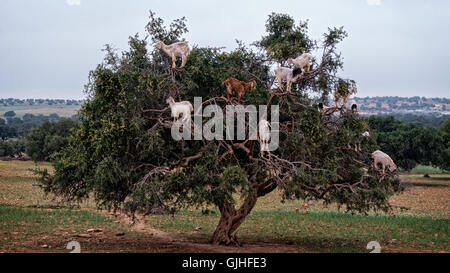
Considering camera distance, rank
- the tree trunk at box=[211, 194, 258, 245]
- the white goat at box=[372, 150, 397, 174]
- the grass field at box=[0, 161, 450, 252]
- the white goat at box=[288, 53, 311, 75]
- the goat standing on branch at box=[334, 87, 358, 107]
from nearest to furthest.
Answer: the white goat at box=[288, 53, 311, 75] → the goat standing on branch at box=[334, 87, 358, 107] → the white goat at box=[372, 150, 397, 174] → the tree trunk at box=[211, 194, 258, 245] → the grass field at box=[0, 161, 450, 252]

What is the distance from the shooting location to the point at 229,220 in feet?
52.5

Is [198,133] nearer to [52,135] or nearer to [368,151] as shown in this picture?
[368,151]

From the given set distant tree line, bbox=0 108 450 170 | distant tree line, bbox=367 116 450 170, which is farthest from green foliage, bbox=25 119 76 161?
distant tree line, bbox=367 116 450 170

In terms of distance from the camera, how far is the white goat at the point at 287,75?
1327cm

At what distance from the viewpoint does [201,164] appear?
14258 millimetres

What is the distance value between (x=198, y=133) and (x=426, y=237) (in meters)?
11.0

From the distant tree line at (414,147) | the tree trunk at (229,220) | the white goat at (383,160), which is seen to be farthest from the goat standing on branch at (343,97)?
the distant tree line at (414,147)

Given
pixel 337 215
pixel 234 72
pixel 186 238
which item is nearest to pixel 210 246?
pixel 186 238

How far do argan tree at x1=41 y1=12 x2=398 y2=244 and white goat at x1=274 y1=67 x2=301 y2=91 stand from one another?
0.35 meters

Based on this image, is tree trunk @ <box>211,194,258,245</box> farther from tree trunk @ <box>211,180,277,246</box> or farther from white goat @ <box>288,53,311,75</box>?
white goat @ <box>288,53,311,75</box>

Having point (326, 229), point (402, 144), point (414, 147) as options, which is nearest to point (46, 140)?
point (402, 144)

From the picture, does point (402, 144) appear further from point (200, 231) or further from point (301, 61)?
point (301, 61)

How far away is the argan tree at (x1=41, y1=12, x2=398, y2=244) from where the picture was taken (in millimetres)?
13719

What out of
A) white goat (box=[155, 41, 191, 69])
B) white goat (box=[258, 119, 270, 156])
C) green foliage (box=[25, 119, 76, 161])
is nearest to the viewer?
white goat (box=[258, 119, 270, 156])
